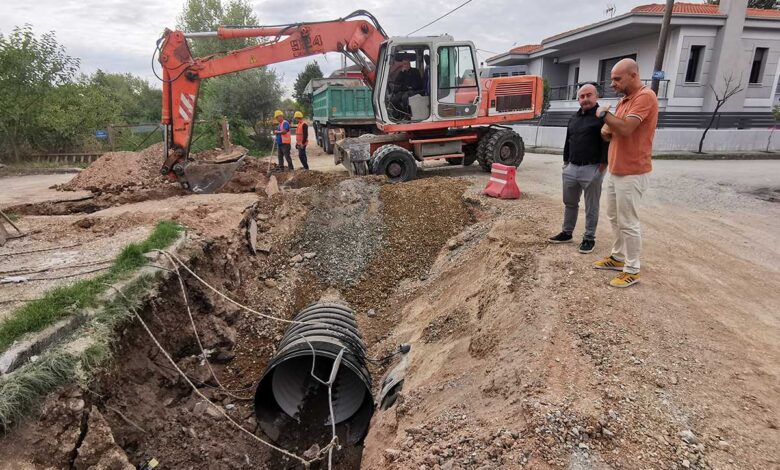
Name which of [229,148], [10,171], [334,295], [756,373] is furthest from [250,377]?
[10,171]

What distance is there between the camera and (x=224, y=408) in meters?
4.26

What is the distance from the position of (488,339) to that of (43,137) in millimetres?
19722

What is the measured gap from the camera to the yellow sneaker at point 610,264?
4160 mm

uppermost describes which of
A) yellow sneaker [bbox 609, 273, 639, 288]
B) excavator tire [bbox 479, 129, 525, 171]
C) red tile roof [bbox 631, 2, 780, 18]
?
red tile roof [bbox 631, 2, 780, 18]

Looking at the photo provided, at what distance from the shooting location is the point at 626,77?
3.62m

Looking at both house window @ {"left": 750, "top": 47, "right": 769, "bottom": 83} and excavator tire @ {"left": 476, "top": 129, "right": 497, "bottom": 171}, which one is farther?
house window @ {"left": 750, "top": 47, "right": 769, "bottom": 83}

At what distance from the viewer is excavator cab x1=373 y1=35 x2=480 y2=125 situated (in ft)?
29.7

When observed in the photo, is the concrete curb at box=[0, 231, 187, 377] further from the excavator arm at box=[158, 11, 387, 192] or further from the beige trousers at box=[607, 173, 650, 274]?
the excavator arm at box=[158, 11, 387, 192]

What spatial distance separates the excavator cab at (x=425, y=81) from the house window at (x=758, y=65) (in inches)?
619

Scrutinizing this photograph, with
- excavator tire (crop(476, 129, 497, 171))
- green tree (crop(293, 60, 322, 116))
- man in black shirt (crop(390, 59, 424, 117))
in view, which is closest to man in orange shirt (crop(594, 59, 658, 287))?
man in black shirt (crop(390, 59, 424, 117))

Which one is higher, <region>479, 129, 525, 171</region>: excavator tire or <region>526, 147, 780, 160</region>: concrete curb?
<region>479, 129, 525, 171</region>: excavator tire

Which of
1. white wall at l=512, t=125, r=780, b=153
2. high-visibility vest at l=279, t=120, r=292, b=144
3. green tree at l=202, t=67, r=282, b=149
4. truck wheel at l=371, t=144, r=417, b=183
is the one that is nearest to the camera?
truck wheel at l=371, t=144, r=417, b=183

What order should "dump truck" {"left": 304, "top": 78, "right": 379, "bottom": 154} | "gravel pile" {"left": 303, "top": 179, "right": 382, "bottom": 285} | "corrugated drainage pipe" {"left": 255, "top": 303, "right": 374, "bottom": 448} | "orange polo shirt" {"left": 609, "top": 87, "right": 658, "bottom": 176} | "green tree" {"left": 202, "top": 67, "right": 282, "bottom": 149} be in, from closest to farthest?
"orange polo shirt" {"left": 609, "top": 87, "right": 658, "bottom": 176} → "corrugated drainage pipe" {"left": 255, "top": 303, "right": 374, "bottom": 448} → "gravel pile" {"left": 303, "top": 179, "right": 382, "bottom": 285} → "dump truck" {"left": 304, "top": 78, "right": 379, "bottom": 154} → "green tree" {"left": 202, "top": 67, "right": 282, "bottom": 149}

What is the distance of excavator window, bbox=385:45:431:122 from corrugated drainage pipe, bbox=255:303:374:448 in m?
6.01
